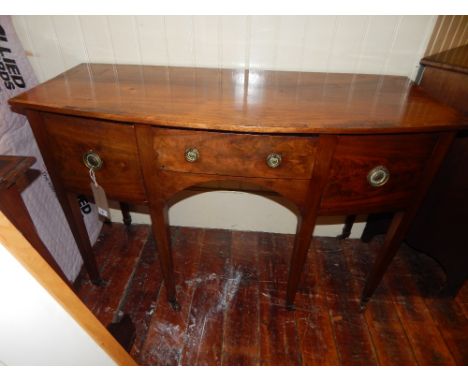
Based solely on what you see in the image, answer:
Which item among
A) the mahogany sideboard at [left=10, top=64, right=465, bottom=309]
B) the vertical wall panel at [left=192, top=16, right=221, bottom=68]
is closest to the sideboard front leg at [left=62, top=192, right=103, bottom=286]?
the mahogany sideboard at [left=10, top=64, right=465, bottom=309]

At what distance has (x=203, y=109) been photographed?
2.52 feet

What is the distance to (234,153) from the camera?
0.77m

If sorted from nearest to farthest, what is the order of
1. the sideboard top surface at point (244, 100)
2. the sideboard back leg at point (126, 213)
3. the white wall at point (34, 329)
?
the white wall at point (34, 329) < the sideboard top surface at point (244, 100) < the sideboard back leg at point (126, 213)

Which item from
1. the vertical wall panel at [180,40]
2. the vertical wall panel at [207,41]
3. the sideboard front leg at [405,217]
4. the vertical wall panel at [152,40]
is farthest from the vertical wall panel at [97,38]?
the sideboard front leg at [405,217]

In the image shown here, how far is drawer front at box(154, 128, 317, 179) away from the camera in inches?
29.4

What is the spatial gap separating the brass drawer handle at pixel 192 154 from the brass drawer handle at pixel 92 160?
10.5 inches

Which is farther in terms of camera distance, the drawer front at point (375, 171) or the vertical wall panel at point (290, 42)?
the vertical wall panel at point (290, 42)

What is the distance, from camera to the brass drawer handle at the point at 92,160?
83 cm

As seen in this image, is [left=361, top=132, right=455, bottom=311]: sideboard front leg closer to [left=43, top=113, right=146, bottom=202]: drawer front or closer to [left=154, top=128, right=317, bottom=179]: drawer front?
[left=154, top=128, right=317, bottom=179]: drawer front

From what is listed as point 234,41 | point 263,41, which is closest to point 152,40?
point 234,41

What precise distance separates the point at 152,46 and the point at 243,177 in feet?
2.23

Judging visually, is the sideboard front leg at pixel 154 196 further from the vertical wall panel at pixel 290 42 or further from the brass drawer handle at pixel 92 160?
the vertical wall panel at pixel 290 42

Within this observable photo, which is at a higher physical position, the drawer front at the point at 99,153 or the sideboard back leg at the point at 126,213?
the drawer front at the point at 99,153

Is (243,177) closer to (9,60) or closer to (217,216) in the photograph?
(217,216)
